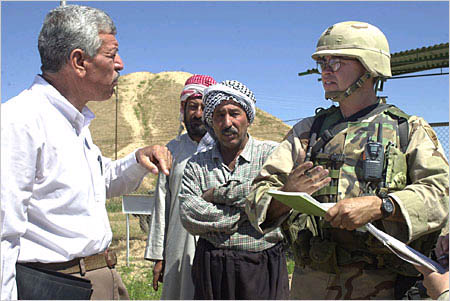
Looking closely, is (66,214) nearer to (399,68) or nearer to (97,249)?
(97,249)

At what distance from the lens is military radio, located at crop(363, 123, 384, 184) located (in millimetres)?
2309

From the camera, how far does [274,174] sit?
2574 millimetres

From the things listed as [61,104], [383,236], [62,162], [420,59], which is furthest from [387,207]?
[420,59]

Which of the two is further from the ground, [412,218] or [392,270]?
[412,218]

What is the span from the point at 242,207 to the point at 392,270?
1.11 metres

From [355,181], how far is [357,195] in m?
0.07

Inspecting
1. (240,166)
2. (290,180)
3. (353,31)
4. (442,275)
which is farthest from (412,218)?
(240,166)

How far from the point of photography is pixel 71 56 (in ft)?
7.77

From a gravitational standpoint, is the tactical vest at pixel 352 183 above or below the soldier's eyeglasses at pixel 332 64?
below

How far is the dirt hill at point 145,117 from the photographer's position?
2255 inches

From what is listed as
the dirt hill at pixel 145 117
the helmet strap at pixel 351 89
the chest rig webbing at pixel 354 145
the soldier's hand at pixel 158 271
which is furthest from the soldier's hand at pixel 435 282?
the dirt hill at pixel 145 117

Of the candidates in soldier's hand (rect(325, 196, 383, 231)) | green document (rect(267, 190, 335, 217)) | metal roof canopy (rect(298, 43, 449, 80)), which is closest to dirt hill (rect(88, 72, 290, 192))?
metal roof canopy (rect(298, 43, 449, 80))

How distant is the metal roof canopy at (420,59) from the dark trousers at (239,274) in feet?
17.3

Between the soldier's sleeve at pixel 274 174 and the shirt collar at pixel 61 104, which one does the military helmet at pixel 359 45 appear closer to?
the soldier's sleeve at pixel 274 174
